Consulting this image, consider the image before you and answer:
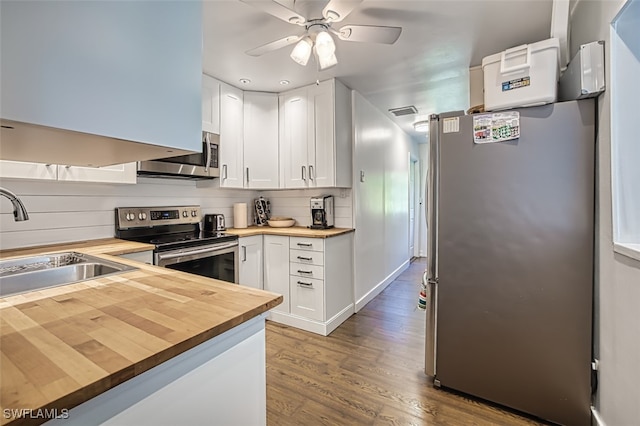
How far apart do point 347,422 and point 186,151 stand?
164 cm

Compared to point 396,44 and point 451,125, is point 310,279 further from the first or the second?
point 396,44

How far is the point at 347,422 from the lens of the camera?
5.33ft

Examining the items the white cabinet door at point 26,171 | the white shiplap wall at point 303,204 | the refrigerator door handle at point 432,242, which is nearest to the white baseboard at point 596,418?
the refrigerator door handle at point 432,242

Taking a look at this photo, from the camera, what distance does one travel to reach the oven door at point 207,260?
2141mm

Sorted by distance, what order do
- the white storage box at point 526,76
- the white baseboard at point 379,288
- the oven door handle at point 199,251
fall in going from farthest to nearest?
1. the white baseboard at point 379,288
2. the oven door handle at point 199,251
3. the white storage box at point 526,76

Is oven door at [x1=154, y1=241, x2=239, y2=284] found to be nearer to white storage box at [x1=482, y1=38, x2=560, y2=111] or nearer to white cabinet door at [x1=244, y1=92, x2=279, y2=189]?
white cabinet door at [x1=244, y1=92, x2=279, y2=189]

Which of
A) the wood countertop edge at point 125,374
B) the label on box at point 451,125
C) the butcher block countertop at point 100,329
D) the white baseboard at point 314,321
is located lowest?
the white baseboard at point 314,321

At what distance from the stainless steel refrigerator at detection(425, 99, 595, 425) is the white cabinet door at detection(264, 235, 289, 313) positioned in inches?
57.4

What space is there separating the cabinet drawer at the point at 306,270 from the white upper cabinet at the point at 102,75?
6.55 feet

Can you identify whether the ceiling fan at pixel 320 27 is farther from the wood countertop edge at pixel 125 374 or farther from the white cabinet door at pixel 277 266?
the white cabinet door at pixel 277 266

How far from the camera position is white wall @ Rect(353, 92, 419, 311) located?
10.9ft

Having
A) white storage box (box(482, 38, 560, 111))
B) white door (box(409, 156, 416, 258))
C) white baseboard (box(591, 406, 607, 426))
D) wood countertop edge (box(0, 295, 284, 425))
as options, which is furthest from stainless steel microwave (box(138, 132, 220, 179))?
white door (box(409, 156, 416, 258))

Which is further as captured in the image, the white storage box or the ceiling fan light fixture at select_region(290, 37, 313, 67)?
the ceiling fan light fixture at select_region(290, 37, 313, 67)

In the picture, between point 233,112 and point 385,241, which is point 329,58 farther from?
point 385,241
